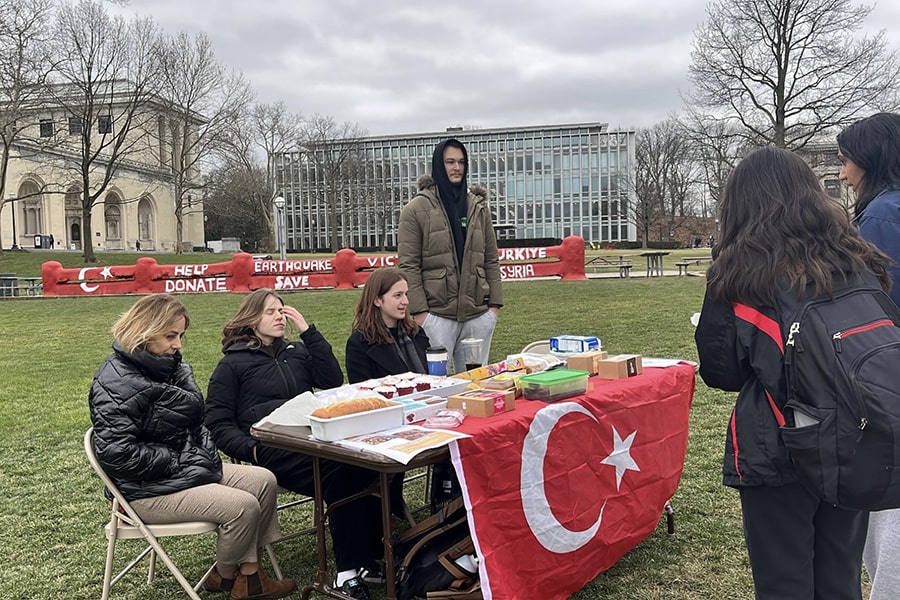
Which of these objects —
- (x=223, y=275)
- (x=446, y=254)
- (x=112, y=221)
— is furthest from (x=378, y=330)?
(x=112, y=221)

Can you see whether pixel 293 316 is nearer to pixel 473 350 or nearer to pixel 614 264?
pixel 473 350

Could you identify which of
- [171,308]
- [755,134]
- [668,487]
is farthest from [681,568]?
[755,134]

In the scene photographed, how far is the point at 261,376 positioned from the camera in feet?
12.3

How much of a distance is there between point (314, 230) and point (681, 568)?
7417 centimetres

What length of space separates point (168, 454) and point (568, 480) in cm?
179

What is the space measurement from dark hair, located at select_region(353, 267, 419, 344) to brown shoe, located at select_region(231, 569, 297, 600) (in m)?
1.37

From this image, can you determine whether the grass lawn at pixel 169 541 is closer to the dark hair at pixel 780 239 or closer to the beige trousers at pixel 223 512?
the beige trousers at pixel 223 512

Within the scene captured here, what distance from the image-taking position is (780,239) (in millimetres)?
2014

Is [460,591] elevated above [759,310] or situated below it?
below

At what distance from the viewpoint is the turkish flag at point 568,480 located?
9.04 feet

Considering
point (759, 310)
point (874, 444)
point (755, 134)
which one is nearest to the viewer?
point (874, 444)

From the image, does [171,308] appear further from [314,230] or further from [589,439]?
[314,230]

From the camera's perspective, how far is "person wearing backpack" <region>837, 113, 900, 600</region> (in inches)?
95.2

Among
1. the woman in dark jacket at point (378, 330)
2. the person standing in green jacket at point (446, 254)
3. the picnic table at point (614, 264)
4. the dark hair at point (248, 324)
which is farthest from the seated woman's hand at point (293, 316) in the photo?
the picnic table at point (614, 264)
